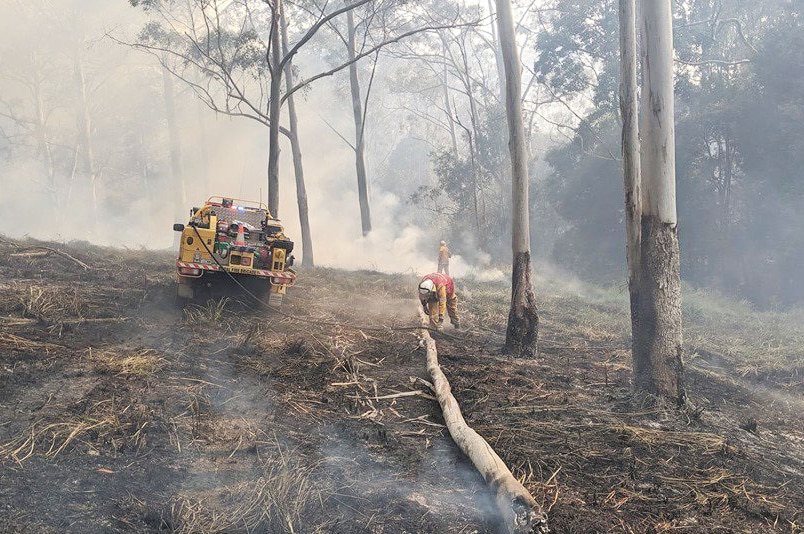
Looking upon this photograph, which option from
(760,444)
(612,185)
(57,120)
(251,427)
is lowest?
(760,444)

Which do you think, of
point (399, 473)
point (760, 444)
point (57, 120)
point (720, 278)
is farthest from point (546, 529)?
point (57, 120)

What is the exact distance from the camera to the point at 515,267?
10.1 m

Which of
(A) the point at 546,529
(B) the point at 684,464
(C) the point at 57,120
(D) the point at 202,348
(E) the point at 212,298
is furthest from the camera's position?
(C) the point at 57,120

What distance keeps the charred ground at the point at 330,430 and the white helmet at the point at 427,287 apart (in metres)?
0.95

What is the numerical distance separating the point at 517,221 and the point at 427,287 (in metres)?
1.91

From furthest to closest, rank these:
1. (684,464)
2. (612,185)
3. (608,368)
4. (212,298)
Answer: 1. (612,185)
2. (212,298)
3. (608,368)
4. (684,464)

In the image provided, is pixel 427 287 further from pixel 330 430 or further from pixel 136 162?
pixel 136 162

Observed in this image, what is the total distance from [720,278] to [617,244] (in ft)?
16.3

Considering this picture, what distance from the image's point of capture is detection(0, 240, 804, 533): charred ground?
14.4 ft

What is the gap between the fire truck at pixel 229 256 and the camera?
426 inches

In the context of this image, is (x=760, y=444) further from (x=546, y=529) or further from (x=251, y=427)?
(x=251, y=427)

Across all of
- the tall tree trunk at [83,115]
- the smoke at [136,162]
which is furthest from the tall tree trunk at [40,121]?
the tall tree trunk at [83,115]

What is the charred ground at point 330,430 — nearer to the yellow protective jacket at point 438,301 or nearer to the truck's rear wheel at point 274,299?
the truck's rear wheel at point 274,299

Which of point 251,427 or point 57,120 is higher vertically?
point 57,120
